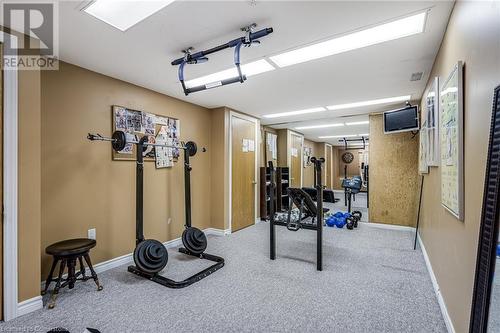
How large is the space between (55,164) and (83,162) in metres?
0.27

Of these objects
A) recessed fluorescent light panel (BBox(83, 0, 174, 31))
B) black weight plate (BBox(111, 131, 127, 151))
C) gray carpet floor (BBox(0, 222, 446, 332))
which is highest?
recessed fluorescent light panel (BBox(83, 0, 174, 31))

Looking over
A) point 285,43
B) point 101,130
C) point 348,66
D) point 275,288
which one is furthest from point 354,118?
point 101,130

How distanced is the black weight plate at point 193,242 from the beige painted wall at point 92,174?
587 millimetres

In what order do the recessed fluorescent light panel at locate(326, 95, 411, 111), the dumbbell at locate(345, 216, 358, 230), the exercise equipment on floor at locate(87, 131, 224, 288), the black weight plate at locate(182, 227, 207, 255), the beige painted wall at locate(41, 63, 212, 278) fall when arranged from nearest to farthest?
1. the beige painted wall at locate(41, 63, 212, 278)
2. the exercise equipment on floor at locate(87, 131, 224, 288)
3. the black weight plate at locate(182, 227, 207, 255)
4. the recessed fluorescent light panel at locate(326, 95, 411, 111)
5. the dumbbell at locate(345, 216, 358, 230)

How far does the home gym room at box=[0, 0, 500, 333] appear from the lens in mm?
1558

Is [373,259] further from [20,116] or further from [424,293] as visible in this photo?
[20,116]

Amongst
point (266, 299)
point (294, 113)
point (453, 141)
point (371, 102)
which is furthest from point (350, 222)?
point (453, 141)

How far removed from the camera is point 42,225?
2455 mm

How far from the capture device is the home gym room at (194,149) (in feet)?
5.11

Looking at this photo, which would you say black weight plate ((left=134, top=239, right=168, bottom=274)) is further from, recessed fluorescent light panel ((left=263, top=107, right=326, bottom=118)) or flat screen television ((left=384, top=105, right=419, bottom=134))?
flat screen television ((left=384, top=105, right=419, bottom=134))

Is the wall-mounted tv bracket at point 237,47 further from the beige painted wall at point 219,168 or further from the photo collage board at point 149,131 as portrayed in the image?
the beige painted wall at point 219,168

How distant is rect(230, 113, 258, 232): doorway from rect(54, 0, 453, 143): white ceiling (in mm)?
1253

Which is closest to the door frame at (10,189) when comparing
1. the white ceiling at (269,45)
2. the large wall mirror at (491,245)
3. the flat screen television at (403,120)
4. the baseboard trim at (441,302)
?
the white ceiling at (269,45)

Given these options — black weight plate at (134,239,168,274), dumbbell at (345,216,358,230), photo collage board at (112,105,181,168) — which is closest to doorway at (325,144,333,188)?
dumbbell at (345,216,358,230)
